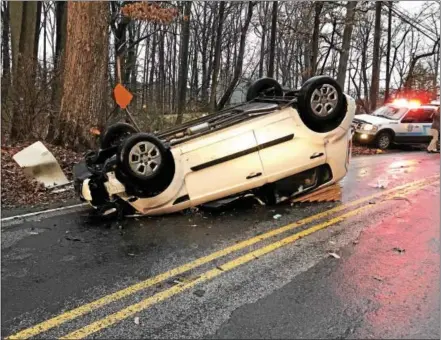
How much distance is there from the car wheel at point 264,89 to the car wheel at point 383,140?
8345mm

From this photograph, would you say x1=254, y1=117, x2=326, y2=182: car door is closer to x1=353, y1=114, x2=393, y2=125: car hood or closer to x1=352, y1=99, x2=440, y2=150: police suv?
x1=352, y1=99, x2=440, y2=150: police suv

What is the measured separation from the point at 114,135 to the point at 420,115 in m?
12.1

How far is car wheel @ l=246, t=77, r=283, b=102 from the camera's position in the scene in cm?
741

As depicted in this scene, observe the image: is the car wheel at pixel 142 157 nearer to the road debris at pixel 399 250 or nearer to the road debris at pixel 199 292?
the road debris at pixel 199 292

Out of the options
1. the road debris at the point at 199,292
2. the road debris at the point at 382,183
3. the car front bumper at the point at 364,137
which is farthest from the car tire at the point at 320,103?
the car front bumper at the point at 364,137

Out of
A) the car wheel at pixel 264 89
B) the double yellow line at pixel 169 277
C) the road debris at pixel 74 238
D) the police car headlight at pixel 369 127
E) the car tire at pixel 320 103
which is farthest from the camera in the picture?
the police car headlight at pixel 369 127

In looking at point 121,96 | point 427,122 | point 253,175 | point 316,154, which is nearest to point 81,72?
point 121,96

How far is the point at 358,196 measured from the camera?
6.81 meters

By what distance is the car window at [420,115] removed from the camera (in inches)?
599

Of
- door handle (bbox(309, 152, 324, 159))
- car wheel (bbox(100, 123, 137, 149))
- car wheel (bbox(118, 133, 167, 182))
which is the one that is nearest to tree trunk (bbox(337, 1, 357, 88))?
door handle (bbox(309, 152, 324, 159))

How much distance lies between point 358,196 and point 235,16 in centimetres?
2956

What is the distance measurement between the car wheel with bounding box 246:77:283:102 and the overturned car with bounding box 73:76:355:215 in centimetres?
85

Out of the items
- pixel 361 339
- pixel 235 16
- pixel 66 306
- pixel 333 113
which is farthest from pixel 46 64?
pixel 235 16

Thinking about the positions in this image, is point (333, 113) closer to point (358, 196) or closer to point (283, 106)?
point (283, 106)
